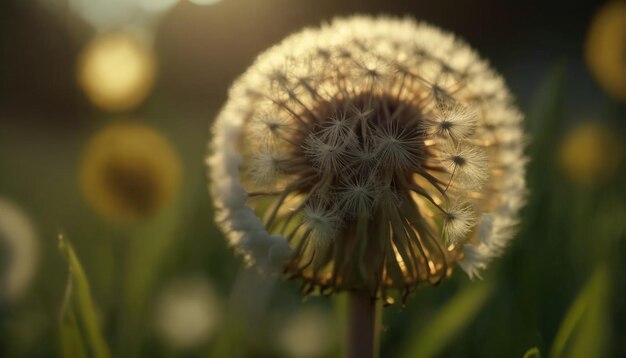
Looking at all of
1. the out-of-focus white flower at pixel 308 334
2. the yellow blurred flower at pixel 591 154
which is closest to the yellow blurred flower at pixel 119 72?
the out-of-focus white flower at pixel 308 334

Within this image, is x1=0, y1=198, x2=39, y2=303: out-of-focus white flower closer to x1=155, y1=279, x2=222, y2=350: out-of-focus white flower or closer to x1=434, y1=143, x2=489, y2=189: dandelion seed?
x1=155, y1=279, x2=222, y2=350: out-of-focus white flower

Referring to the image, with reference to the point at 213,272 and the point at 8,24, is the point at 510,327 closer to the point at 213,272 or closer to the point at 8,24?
the point at 213,272

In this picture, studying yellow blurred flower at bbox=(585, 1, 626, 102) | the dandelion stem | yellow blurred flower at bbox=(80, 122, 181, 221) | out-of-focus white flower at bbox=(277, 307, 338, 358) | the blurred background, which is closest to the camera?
the dandelion stem

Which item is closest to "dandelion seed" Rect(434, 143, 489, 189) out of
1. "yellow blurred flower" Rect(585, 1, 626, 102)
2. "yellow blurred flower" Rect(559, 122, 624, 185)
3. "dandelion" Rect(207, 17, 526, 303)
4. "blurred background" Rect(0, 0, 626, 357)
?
"dandelion" Rect(207, 17, 526, 303)

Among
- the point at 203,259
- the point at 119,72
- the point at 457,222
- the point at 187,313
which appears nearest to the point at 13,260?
the point at 187,313

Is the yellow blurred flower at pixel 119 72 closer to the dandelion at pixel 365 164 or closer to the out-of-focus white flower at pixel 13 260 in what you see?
the out-of-focus white flower at pixel 13 260

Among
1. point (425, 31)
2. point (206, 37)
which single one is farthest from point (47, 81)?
point (425, 31)

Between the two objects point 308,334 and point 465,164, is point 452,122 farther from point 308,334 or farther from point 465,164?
point 308,334
